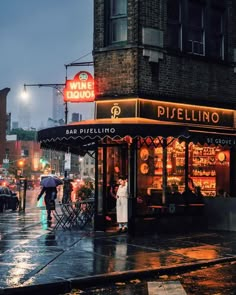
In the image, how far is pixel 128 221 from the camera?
15398 millimetres

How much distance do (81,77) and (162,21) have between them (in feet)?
9.95

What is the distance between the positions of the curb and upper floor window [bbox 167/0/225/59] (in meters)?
8.54

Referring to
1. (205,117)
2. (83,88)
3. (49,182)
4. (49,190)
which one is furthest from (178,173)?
(49,190)

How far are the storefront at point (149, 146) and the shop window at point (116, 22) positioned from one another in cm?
201

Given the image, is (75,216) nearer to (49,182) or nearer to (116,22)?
(49,182)

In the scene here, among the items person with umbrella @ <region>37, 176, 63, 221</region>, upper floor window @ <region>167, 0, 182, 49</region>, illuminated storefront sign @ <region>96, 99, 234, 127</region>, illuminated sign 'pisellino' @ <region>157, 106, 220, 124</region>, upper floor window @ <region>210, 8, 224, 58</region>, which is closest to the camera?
illuminated storefront sign @ <region>96, 99, 234, 127</region>

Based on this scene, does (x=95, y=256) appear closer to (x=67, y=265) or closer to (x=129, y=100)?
(x=67, y=265)

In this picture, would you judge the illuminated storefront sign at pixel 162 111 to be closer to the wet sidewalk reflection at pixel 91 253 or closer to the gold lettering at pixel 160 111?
the gold lettering at pixel 160 111

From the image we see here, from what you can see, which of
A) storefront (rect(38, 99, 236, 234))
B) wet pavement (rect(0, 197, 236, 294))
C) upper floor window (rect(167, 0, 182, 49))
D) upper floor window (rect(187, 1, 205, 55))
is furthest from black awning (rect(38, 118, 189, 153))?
upper floor window (rect(187, 1, 205, 55))

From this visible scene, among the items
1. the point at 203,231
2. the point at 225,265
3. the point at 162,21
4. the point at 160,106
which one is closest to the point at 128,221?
the point at 203,231

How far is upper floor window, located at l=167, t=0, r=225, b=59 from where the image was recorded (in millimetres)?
17297

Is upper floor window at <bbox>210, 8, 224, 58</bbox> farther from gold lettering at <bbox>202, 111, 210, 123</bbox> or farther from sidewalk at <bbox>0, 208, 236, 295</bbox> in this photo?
sidewalk at <bbox>0, 208, 236, 295</bbox>

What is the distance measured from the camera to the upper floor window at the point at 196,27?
17297mm

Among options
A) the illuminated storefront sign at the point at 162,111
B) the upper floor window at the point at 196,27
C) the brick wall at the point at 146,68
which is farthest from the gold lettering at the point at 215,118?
the upper floor window at the point at 196,27
